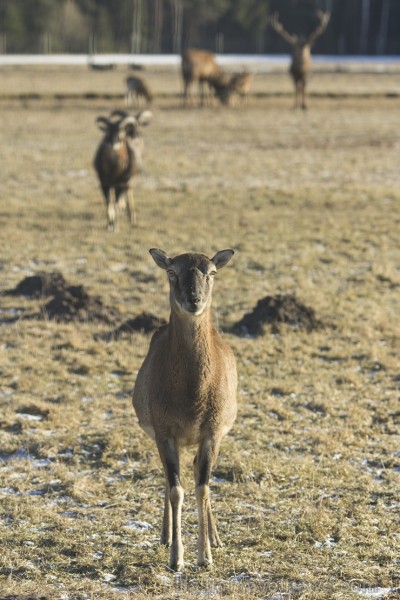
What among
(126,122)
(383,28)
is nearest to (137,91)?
(126,122)

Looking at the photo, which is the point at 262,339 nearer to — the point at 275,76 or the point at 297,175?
the point at 297,175

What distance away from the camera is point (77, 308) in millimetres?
10688

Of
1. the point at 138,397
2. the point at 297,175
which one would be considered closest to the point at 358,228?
the point at 297,175

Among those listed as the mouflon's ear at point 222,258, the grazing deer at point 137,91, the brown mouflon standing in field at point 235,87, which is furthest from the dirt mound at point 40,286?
the brown mouflon standing in field at point 235,87

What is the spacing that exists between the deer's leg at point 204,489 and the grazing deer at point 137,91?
103ft

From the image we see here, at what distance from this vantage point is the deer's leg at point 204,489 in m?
5.23

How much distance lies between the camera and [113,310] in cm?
1068

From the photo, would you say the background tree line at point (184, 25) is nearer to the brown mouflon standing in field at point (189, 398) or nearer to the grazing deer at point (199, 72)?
the grazing deer at point (199, 72)

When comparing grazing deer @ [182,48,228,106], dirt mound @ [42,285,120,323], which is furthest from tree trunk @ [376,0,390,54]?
dirt mound @ [42,285,120,323]

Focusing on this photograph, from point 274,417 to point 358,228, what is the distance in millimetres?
Answer: 7816

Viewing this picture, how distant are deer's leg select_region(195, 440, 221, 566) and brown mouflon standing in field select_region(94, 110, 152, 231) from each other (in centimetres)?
994

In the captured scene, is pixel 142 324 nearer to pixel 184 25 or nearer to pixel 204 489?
pixel 204 489

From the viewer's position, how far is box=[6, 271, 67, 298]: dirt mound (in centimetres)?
1123

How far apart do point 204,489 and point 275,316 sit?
523 cm
